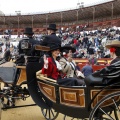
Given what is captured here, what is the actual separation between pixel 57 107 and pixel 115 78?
116 cm

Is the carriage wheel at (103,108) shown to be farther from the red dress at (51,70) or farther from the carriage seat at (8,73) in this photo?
the carriage seat at (8,73)

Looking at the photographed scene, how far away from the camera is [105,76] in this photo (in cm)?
335

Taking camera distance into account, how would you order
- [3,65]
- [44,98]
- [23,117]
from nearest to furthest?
[44,98] < [23,117] < [3,65]

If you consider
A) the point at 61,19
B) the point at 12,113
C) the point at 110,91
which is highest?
the point at 61,19

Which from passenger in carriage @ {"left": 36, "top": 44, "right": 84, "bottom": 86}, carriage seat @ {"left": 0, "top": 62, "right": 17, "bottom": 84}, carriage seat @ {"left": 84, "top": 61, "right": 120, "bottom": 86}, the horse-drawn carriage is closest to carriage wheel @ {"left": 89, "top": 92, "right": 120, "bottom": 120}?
the horse-drawn carriage

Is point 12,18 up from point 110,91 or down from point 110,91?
up

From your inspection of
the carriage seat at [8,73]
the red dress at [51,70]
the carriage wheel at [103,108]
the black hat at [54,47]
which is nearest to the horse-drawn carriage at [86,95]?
the carriage wheel at [103,108]

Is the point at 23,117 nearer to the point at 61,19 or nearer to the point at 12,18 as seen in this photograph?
the point at 61,19

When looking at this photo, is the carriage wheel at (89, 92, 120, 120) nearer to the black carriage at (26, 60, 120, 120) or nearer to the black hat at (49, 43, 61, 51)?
the black carriage at (26, 60, 120, 120)

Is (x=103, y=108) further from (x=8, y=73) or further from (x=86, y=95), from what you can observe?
(x=8, y=73)

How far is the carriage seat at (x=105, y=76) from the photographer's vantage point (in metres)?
3.30

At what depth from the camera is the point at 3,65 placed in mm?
6617

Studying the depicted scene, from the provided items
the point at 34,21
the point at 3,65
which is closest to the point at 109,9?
the point at 34,21

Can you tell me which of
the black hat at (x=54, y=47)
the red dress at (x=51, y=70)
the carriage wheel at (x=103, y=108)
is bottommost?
the carriage wheel at (x=103, y=108)
